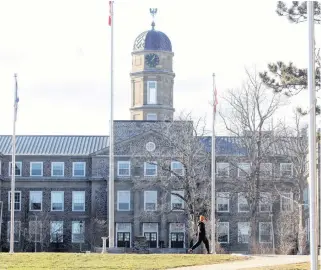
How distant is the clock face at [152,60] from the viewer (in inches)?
3787

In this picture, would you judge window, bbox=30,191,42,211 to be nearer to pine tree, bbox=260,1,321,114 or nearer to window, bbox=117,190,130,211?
window, bbox=117,190,130,211

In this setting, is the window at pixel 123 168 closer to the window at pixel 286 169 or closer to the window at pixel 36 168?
the window at pixel 36 168

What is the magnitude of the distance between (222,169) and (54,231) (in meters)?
17.6

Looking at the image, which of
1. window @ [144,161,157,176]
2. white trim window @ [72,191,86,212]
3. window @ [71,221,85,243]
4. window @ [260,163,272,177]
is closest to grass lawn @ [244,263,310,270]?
window @ [260,163,272,177]

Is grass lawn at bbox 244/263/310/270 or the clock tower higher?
the clock tower

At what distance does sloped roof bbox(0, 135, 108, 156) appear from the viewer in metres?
87.7

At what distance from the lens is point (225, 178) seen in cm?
7381

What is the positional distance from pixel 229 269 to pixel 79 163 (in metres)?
59.3

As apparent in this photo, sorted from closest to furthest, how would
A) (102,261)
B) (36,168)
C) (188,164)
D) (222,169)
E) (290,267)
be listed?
(290,267), (102,261), (188,164), (222,169), (36,168)

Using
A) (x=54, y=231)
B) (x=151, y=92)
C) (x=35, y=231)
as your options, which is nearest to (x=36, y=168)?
(x=54, y=231)

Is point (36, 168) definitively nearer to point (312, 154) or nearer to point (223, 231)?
point (223, 231)

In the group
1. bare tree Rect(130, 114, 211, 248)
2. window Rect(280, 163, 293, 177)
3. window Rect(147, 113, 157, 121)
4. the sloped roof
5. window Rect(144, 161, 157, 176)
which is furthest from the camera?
window Rect(147, 113, 157, 121)

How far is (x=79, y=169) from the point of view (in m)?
87.8

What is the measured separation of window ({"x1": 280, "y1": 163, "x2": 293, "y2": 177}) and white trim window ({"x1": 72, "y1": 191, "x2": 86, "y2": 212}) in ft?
61.7
